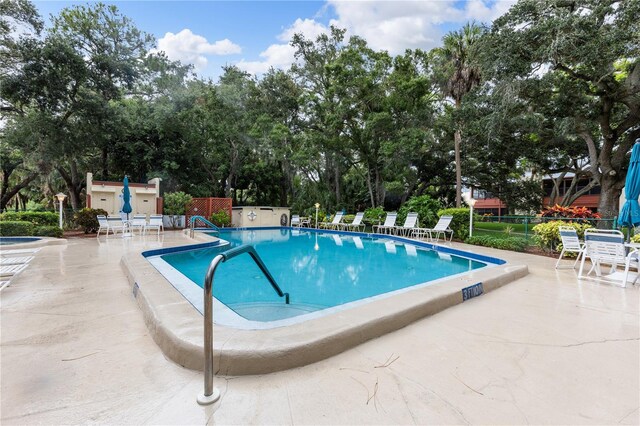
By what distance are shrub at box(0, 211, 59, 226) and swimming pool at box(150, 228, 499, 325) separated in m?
7.11

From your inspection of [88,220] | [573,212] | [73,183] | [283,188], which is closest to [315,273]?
[573,212]

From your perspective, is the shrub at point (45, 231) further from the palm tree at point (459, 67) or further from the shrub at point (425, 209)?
the palm tree at point (459, 67)

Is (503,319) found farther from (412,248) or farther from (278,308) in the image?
(412,248)

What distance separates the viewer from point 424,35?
15.2 metres

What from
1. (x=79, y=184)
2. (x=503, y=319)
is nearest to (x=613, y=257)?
(x=503, y=319)

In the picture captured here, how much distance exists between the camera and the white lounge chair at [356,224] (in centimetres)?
1410

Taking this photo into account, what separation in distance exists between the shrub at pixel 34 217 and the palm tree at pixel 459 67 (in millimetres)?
16412

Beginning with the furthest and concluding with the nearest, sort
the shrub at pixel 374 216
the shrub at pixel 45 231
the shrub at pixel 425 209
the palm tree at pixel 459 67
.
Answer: the shrub at pixel 374 216, the palm tree at pixel 459 67, the shrub at pixel 425 209, the shrub at pixel 45 231

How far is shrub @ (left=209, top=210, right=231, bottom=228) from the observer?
16391 millimetres

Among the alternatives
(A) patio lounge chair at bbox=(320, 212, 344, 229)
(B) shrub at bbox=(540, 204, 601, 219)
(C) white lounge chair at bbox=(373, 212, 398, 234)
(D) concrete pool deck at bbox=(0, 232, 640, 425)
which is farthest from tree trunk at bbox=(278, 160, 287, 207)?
(D) concrete pool deck at bbox=(0, 232, 640, 425)

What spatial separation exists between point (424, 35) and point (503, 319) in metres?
16.4

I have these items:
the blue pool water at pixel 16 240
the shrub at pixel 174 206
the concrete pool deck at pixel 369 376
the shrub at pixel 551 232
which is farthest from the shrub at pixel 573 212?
the shrub at pixel 174 206

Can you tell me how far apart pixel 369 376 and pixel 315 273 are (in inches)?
162

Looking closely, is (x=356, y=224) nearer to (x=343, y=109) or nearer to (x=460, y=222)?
(x=460, y=222)
